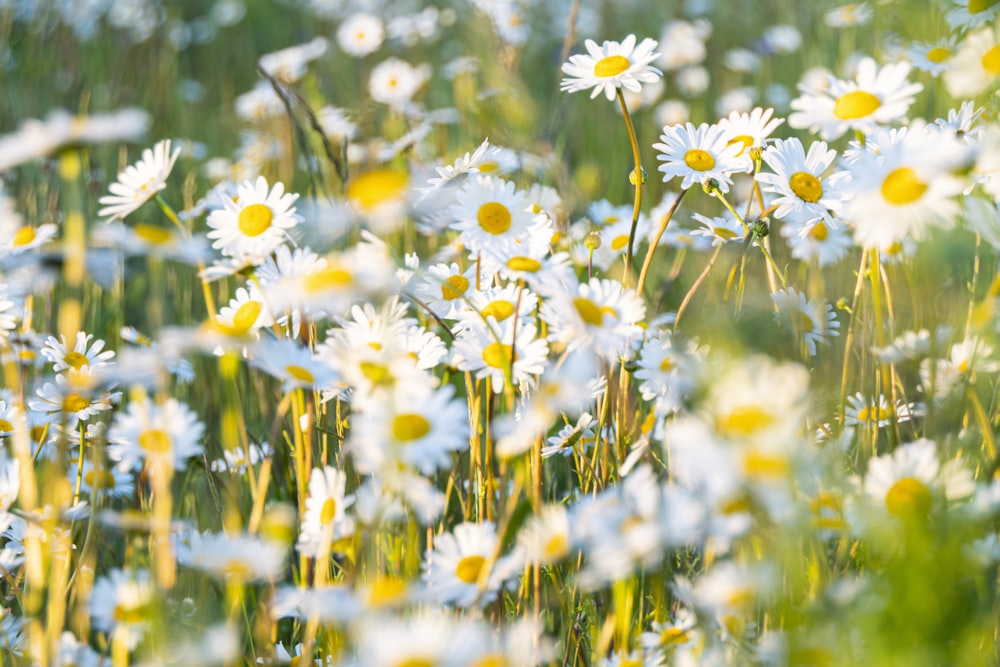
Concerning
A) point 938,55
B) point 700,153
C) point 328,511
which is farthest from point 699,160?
point 938,55

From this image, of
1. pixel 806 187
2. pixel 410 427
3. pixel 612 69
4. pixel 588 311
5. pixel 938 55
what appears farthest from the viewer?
pixel 938 55

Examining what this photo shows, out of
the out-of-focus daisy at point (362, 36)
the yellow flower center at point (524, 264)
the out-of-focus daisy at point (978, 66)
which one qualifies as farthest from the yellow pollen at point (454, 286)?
the out-of-focus daisy at point (362, 36)

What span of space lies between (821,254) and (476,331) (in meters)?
0.88

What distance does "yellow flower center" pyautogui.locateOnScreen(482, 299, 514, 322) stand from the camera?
1048 millimetres

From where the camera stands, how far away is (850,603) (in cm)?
70

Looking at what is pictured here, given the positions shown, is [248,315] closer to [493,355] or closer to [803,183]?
[493,355]

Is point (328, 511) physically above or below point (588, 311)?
below

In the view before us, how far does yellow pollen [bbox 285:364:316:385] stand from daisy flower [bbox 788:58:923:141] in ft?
2.37

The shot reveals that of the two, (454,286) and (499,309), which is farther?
(454,286)

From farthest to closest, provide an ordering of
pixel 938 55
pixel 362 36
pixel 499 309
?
pixel 362 36
pixel 938 55
pixel 499 309

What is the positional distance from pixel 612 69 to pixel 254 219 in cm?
54

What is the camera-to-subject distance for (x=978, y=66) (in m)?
1.13

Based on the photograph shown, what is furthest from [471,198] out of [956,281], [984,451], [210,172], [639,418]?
[210,172]

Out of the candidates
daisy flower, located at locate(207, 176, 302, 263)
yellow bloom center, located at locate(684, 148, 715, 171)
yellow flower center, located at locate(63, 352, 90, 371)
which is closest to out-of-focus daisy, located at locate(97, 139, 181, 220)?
daisy flower, located at locate(207, 176, 302, 263)
